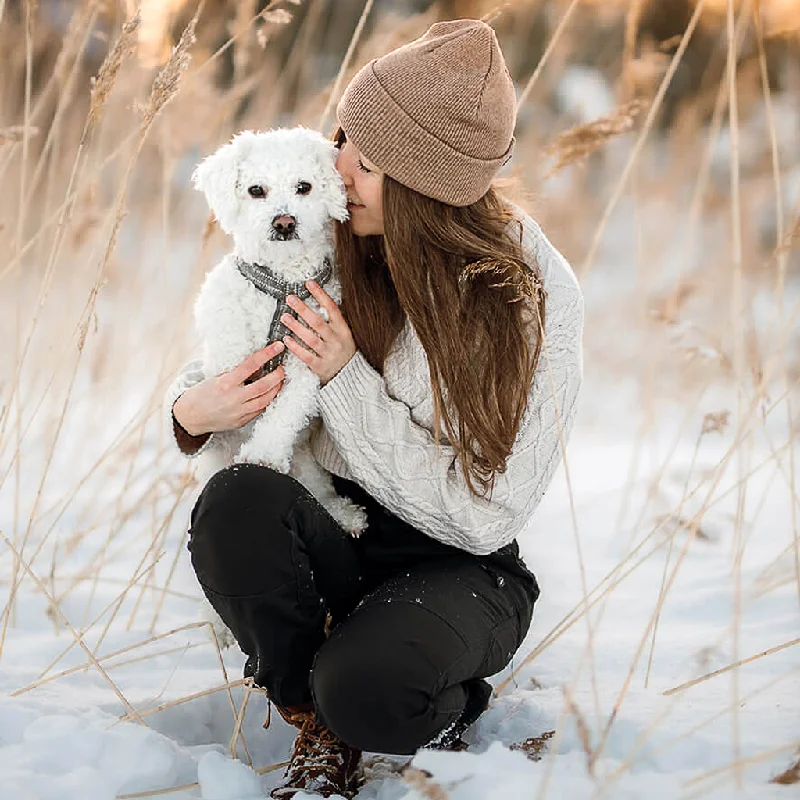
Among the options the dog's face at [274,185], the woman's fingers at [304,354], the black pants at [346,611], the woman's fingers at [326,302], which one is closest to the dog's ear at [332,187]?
the dog's face at [274,185]

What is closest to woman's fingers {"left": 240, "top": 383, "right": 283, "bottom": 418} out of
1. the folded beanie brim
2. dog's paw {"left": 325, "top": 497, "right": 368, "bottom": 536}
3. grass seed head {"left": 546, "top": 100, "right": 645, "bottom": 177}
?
dog's paw {"left": 325, "top": 497, "right": 368, "bottom": 536}

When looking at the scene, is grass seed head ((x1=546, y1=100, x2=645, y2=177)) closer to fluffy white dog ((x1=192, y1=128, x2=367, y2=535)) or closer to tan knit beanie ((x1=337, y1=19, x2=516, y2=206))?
tan knit beanie ((x1=337, y1=19, x2=516, y2=206))

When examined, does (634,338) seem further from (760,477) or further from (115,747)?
(115,747)

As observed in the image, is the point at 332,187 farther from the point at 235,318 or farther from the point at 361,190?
the point at 235,318

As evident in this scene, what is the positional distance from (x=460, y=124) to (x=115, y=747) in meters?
1.16

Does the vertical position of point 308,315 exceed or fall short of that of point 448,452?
it exceeds it

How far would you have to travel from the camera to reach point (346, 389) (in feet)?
5.14

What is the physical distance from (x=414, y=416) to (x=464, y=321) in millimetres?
195

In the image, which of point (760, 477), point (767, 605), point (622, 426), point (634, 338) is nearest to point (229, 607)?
point (767, 605)

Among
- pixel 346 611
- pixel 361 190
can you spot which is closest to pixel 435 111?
pixel 361 190

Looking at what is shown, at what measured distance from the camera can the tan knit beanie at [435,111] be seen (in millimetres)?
1525

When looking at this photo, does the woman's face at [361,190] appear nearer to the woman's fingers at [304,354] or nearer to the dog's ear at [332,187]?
the dog's ear at [332,187]

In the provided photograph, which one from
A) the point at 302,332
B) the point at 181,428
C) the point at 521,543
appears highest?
the point at 302,332

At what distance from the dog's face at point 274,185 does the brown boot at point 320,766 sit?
83cm
